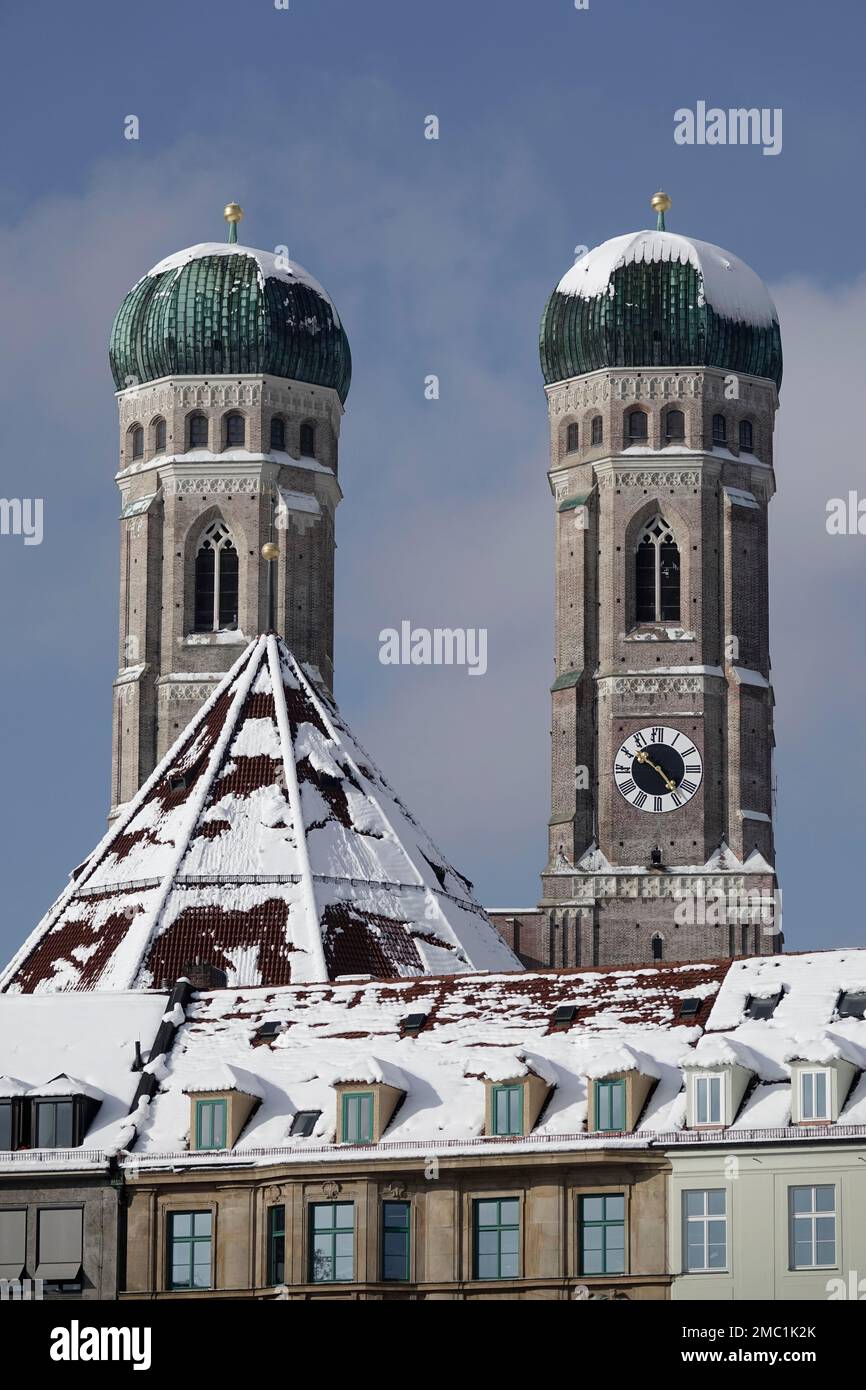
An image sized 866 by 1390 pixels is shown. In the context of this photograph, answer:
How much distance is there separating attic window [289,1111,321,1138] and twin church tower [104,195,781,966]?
5176 centimetres

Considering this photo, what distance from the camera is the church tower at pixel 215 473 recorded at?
403ft

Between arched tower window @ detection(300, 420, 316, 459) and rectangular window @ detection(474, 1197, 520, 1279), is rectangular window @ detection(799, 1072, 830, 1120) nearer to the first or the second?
rectangular window @ detection(474, 1197, 520, 1279)

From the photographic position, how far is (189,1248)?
64.1m

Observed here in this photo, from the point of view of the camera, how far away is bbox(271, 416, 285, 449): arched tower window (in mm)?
124812

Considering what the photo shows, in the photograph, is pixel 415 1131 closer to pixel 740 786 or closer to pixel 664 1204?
pixel 664 1204

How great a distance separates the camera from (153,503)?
124 m

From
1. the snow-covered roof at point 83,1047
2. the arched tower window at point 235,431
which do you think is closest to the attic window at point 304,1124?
the snow-covered roof at point 83,1047

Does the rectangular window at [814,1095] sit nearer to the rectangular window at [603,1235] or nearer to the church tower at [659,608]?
the rectangular window at [603,1235]

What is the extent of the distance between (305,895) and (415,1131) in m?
20.2
